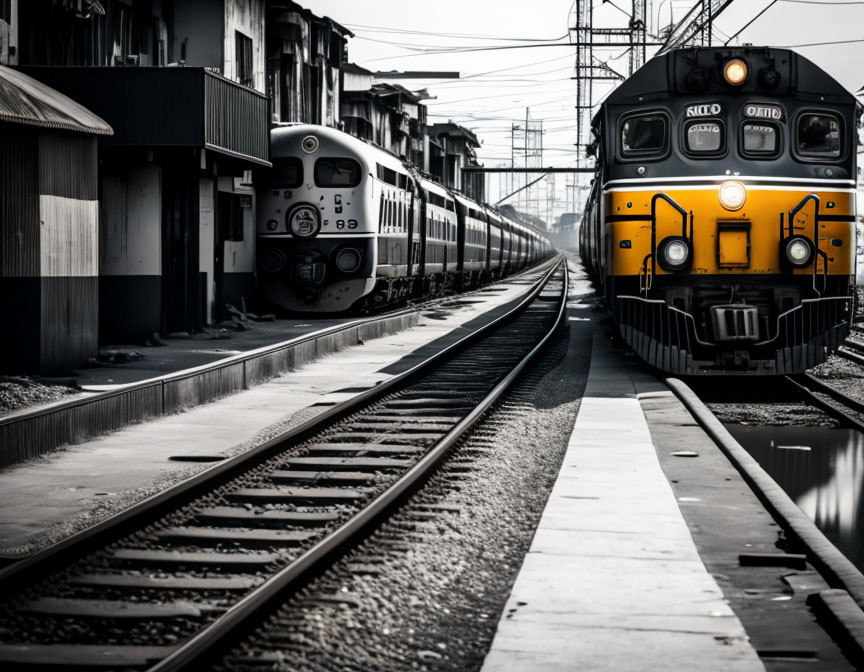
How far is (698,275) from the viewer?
45.2ft

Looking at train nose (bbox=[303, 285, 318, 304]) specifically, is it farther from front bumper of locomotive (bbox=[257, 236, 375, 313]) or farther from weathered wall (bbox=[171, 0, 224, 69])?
weathered wall (bbox=[171, 0, 224, 69])

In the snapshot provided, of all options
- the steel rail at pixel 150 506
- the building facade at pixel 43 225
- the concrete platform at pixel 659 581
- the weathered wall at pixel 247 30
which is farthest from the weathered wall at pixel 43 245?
the weathered wall at pixel 247 30

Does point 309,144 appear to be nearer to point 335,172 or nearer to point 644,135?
point 335,172

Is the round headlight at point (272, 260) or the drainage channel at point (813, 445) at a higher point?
the round headlight at point (272, 260)

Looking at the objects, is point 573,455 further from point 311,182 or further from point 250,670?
point 311,182

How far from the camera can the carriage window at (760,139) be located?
14070 mm

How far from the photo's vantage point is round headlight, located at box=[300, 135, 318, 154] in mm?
23453

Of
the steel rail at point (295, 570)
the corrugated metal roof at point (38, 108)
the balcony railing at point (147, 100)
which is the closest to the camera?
the steel rail at point (295, 570)

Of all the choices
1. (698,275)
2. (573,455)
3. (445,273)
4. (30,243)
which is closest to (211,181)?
(30,243)

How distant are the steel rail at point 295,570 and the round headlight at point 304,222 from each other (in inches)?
540

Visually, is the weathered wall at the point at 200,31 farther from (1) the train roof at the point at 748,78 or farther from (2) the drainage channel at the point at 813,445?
(2) the drainage channel at the point at 813,445

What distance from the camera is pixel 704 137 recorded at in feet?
46.4

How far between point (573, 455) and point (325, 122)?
1053 inches

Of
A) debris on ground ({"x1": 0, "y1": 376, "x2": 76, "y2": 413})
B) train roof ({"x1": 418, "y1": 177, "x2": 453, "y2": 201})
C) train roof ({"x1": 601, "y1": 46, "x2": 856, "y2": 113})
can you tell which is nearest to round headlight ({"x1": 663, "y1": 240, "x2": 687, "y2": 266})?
train roof ({"x1": 601, "y1": 46, "x2": 856, "y2": 113})
